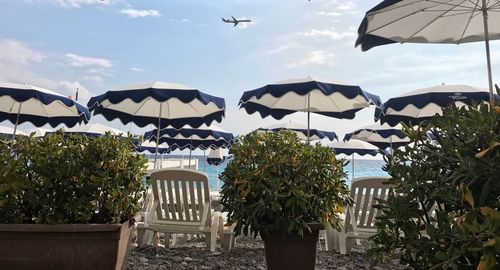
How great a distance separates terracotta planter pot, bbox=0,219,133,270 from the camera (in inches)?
89.7

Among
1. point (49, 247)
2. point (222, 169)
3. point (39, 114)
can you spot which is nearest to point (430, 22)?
point (49, 247)

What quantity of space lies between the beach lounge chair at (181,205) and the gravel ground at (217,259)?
0.68 feet

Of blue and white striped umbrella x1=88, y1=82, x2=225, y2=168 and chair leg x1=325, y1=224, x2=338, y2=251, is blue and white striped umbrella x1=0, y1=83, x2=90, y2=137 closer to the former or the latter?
blue and white striped umbrella x1=88, y1=82, x2=225, y2=168

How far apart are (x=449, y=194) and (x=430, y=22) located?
3.53 meters

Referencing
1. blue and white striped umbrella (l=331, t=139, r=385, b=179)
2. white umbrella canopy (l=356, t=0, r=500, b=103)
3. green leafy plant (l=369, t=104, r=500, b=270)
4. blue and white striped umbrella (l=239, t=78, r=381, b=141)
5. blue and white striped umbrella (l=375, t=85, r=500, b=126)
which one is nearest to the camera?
green leafy plant (l=369, t=104, r=500, b=270)

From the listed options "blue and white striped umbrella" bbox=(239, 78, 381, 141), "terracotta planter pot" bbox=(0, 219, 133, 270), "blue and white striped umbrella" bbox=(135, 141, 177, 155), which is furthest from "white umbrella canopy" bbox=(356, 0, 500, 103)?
"blue and white striped umbrella" bbox=(135, 141, 177, 155)

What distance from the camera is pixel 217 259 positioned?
3.93m

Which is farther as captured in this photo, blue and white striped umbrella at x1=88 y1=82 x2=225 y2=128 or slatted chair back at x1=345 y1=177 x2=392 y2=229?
blue and white striped umbrella at x1=88 y1=82 x2=225 y2=128

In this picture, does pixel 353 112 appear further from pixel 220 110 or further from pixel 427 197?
pixel 427 197

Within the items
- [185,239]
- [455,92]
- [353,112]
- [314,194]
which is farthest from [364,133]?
[314,194]

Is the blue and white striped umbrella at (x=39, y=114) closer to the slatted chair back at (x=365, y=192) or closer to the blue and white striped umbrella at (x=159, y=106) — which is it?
the blue and white striped umbrella at (x=159, y=106)

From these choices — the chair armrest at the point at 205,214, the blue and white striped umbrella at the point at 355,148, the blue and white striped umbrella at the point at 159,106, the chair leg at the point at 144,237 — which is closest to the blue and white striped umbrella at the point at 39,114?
the blue and white striped umbrella at the point at 159,106

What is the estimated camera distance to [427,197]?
4.96 feet

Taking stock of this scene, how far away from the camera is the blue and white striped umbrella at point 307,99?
19.0 feet
